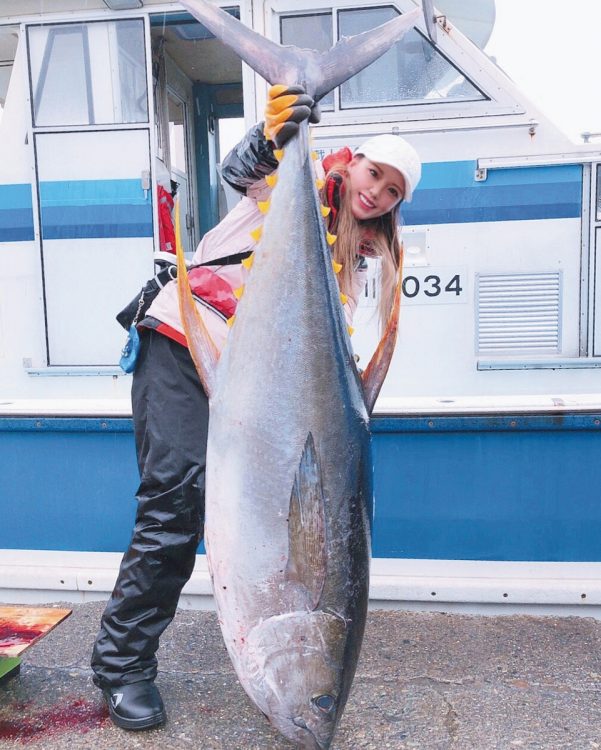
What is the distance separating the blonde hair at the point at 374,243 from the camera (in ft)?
6.66

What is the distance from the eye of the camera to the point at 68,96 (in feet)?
13.5

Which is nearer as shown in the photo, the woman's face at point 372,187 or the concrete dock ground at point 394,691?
the woman's face at point 372,187

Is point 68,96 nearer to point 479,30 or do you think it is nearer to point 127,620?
point 479,30

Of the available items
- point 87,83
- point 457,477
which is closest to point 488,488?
point 457,477

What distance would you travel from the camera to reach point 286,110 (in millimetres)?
1624

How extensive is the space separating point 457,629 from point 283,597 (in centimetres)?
156

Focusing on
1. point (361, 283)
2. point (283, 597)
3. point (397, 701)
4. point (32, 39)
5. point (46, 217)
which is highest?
point (32, 39)

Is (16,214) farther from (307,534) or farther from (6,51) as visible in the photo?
(307,534)

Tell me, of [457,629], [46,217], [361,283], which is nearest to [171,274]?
[361,283]

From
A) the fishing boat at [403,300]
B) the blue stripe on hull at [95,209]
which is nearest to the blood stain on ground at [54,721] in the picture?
the fishing boat at [403,300]

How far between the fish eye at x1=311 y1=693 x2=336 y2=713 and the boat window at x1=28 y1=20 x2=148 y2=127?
339cm

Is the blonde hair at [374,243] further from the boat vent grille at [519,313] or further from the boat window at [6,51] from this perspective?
the boat window at [6,51]

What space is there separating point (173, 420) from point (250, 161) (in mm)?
747

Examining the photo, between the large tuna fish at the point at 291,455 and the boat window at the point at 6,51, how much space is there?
3.08 m
